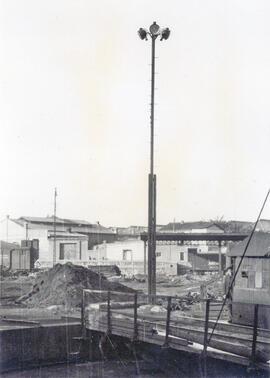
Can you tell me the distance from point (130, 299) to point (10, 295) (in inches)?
380

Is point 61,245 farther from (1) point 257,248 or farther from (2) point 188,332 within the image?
(2) point 188,332

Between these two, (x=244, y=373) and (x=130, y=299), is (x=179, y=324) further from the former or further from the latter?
(x=130, y=299)

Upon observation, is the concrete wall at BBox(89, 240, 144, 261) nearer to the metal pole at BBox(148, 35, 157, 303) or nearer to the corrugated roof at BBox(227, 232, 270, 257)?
the corrugated roof at BBox(227, 232, 270, 257)

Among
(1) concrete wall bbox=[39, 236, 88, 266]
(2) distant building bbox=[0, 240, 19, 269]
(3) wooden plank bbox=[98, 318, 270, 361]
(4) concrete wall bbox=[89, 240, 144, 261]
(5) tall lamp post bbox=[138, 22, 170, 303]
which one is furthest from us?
(4) concrete wall bbox=[89, 240, 144, 261]

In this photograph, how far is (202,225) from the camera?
7312 centimetres

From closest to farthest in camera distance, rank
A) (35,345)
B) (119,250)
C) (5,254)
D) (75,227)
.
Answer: (35,345) → (5,254) → (119,250) → (75,227)

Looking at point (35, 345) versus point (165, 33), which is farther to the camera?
point (165, 33)

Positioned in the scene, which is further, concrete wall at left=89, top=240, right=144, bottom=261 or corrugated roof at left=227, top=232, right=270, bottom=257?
concrete wall at left=89, top=240, right=144, bottom=261

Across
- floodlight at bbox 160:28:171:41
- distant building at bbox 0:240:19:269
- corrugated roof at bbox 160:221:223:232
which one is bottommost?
distant building at bbox 0:240:19:269

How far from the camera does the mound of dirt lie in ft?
74.5

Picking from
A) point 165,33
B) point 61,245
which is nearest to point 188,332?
point 165,33

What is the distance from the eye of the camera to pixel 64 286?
76.9 feet

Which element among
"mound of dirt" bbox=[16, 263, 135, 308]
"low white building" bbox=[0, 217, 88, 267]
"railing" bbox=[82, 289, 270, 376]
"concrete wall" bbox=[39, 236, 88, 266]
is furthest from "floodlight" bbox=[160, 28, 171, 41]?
"concrete wall" bbox=[39, 236, 88, 266]

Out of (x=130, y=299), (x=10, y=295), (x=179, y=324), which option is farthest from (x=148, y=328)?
(x=10, y=295)
